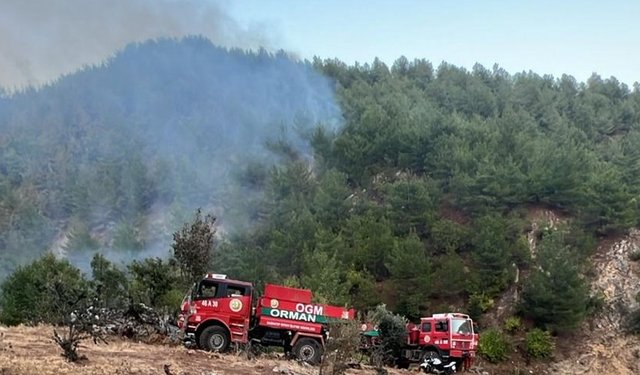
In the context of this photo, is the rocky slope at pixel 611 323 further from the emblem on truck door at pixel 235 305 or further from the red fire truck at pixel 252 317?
the emblem on truck door at pixel 235 305

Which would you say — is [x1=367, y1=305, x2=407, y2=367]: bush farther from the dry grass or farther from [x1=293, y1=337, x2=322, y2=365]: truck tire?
the dry grass

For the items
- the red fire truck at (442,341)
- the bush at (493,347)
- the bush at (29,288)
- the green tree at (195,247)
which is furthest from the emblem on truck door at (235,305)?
the bush at (493,347)

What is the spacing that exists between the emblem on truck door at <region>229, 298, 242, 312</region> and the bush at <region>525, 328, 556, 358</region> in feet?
65.7

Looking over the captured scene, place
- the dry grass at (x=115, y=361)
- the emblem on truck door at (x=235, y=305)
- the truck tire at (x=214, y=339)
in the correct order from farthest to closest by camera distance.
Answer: the emblem on truck door at (x=235, y=305) < the truck tire at (x=214, y=339) < the dry grass at (x=115, y=361)

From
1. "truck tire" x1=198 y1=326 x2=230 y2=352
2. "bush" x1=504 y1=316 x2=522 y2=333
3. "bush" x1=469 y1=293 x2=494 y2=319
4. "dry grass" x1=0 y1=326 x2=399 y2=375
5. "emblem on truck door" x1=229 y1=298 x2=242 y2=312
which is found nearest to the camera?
"dry grass" x1=0 y1=326 x2=399 y2=375

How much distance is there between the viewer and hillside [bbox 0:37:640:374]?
122ft

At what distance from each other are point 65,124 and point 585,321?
298ft

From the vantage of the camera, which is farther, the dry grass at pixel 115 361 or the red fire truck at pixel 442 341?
the red fire truck at pixel 442 341

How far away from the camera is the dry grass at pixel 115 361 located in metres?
12.1

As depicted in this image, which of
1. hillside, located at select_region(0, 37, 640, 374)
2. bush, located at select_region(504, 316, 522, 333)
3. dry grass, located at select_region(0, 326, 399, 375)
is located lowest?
dry grass, located at select_region(0, 326, 399, 375)

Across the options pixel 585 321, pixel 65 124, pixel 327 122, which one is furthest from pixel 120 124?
pixel 585 321

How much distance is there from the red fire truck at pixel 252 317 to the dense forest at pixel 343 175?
14.4 metres

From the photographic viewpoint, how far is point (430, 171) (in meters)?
54.7

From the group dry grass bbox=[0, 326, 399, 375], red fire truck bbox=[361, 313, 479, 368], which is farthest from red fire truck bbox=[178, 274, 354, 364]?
red fire truck bbox=[361, 313, 479, 368]
